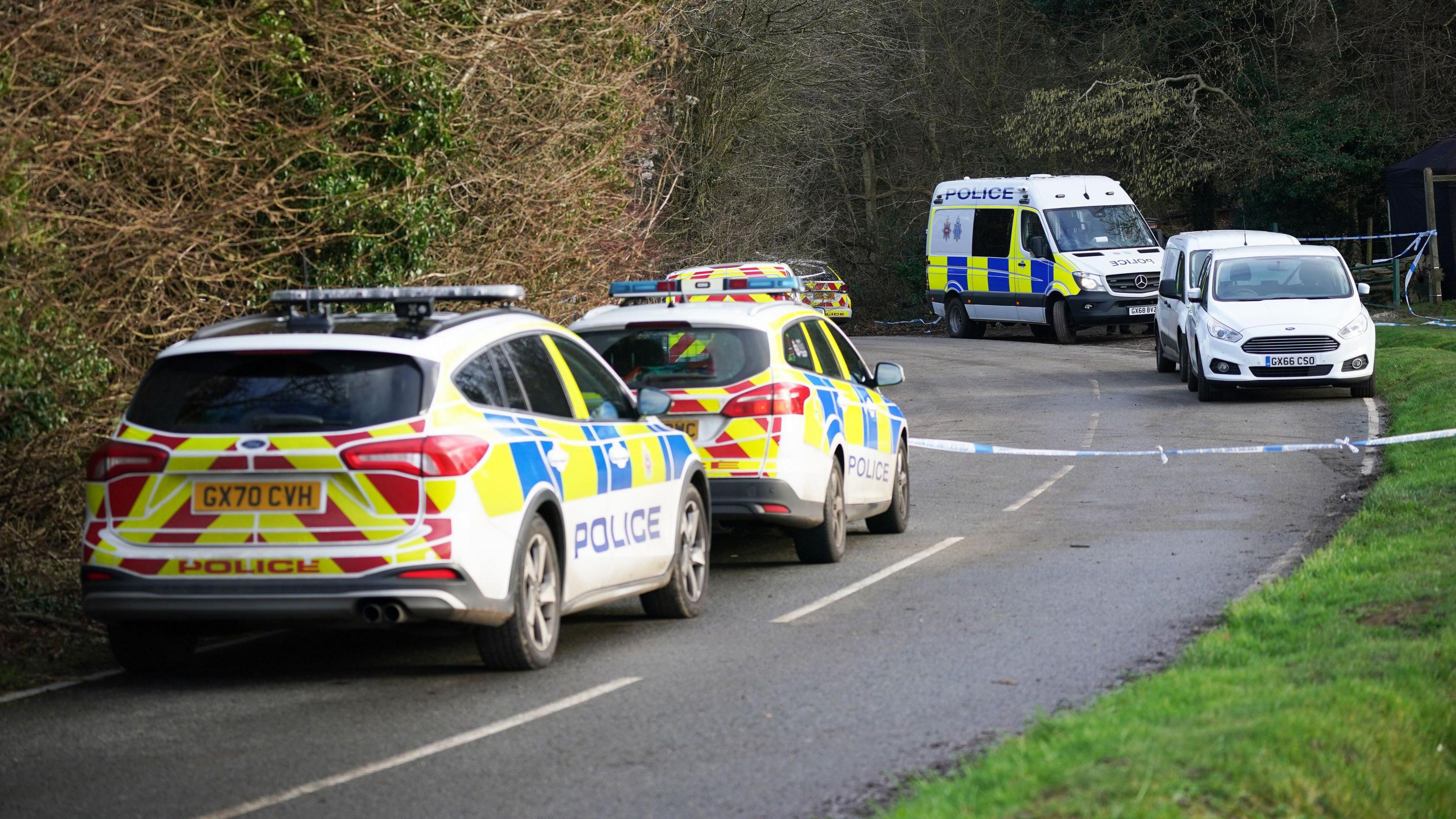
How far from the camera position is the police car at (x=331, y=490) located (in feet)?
24.5

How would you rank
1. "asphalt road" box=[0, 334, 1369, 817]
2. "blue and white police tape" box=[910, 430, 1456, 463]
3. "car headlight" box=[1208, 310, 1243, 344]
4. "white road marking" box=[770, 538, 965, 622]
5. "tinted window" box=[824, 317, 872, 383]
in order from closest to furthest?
1. "asphalt road" box=[0, 334, 1369, 817]
2. "white road marking" box=[770, 538, 965, 622]
3. "tinted window" box=[824, 317, 872, 383]
4. "blue and white police tape" box=[910, 430, 1456, 463]
5. "car headlight" box=[1208, 310, 1243, 344]

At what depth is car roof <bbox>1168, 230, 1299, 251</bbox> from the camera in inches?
1005

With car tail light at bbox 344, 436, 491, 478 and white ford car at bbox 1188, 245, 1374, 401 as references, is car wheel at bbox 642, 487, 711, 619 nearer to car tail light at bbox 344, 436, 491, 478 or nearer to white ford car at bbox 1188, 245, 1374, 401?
car tail light at bbox 344, 436, 491, 478

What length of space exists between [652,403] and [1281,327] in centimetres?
1432

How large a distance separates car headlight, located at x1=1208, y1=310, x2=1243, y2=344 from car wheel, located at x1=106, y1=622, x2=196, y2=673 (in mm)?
16122

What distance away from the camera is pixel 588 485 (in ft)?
28.6

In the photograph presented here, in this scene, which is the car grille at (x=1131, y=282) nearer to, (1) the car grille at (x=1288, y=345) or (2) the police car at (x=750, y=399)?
(1) the car grille at (x=1288, y=345)

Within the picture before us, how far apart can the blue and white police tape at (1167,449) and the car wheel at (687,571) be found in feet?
24.2

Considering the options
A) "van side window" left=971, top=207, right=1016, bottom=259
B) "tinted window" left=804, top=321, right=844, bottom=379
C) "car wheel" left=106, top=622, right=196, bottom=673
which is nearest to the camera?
"car wheel" left=106, top=622, right=196, bottom=673

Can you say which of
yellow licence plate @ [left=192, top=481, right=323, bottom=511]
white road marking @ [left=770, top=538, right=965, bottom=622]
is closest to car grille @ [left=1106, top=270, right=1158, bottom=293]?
white road marking @ [left=770, top=538, right=965, bottom=622]

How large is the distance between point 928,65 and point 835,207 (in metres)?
5.04

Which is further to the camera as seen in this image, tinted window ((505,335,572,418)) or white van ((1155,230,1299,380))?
white van ((1155,230,1299,380))

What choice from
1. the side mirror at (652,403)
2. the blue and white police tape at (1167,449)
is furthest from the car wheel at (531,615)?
the blue and white police tape at (1167,449)

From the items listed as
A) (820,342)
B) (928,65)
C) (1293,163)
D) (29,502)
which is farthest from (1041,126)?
(29,502)
